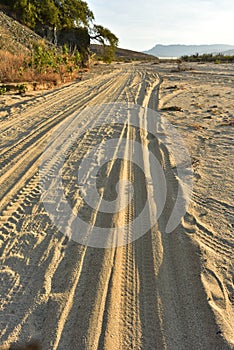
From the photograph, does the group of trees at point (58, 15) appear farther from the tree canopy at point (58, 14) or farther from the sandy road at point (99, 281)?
the sandy road at point (99, 281)

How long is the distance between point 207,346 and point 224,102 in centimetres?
907

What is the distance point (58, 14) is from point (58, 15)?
0.10 m

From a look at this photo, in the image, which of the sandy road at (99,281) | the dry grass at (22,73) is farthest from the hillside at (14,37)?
the sandy road at (99,281)

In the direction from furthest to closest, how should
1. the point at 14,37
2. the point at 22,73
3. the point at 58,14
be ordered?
1. the point at 58,14
2. the point at 14,37
3. the point at 22,73

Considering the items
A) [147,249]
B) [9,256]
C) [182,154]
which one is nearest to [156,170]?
[182,154]

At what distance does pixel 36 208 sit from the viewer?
3.82 m

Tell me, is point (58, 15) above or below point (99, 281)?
above

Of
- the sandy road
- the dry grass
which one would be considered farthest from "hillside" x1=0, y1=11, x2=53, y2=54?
the sandy road

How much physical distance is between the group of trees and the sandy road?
21.3m

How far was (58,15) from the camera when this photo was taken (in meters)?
23.0

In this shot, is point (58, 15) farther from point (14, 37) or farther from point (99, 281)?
point (99, 281)

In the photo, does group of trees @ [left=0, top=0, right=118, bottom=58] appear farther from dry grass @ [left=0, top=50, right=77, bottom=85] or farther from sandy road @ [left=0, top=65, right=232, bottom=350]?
sandy road @ [left=0, top=65, right=232, bottom=350]

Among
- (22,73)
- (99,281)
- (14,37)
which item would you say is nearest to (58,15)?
(14,37)

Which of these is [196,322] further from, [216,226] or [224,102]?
[224,102]
